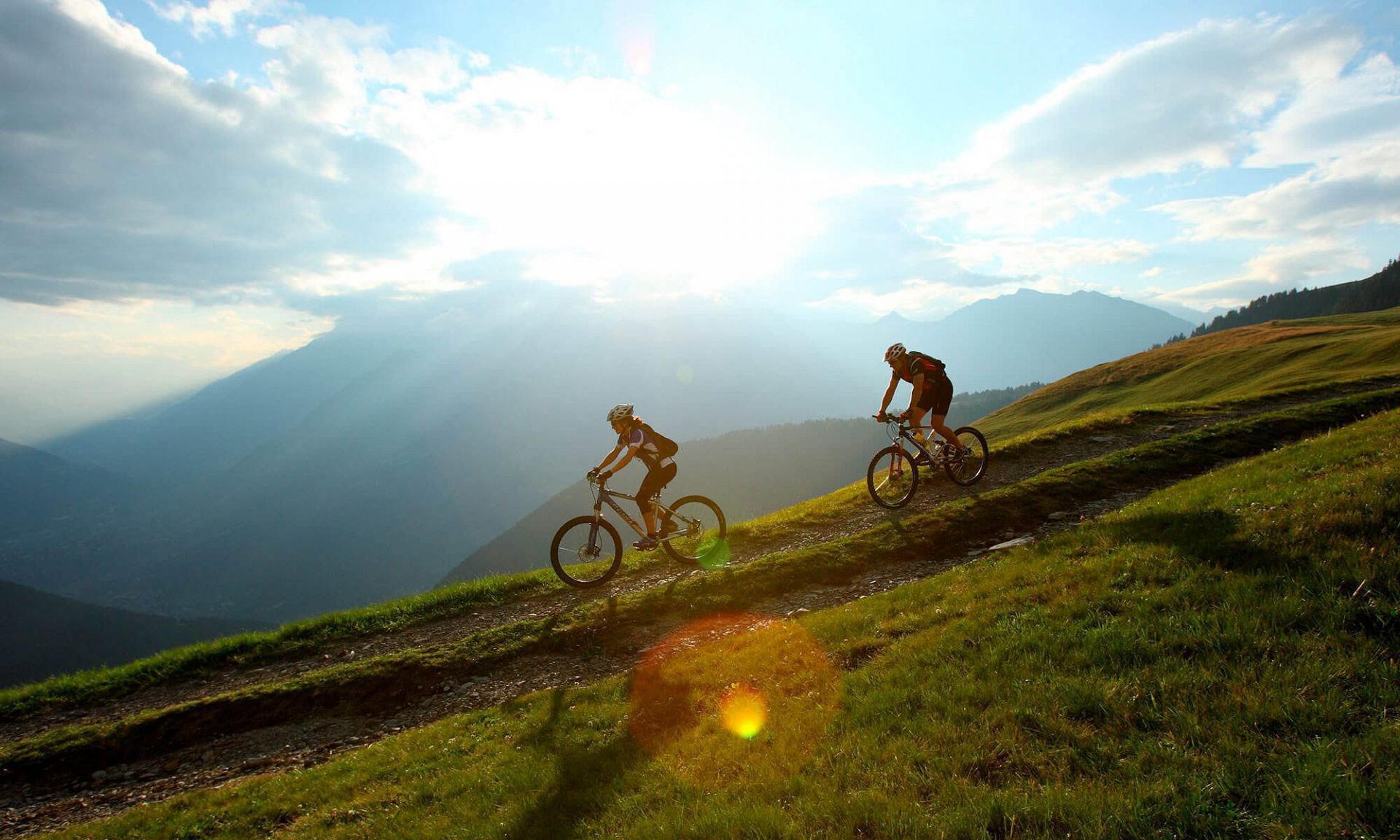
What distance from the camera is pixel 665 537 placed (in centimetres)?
1586

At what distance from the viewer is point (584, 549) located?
15.6 m

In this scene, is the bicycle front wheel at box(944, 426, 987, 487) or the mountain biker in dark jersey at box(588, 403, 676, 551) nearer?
the mountain biker in dark jersey at box(588, 403, 676, 551)

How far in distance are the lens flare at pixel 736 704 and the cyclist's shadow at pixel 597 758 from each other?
0.03 meters

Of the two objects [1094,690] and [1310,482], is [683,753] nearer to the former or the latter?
[1094,690]

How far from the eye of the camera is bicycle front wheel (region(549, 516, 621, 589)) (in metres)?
15.4

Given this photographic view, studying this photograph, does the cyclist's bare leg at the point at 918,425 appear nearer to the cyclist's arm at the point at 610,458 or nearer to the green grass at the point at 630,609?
the green grass at the point at 630,609

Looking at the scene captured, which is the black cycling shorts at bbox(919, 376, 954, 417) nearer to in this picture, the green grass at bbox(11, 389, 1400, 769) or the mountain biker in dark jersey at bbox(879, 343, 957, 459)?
the mountain biker in dark jersey at bbox(879, 343, 957, 459)

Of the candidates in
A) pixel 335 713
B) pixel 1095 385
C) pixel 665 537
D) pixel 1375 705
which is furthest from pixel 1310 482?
pixel 1095 385

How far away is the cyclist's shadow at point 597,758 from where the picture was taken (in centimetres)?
621

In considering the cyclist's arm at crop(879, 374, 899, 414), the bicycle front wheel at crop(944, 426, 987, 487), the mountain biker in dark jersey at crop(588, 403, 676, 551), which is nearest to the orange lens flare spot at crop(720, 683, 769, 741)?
the mountain biker in dark jersey at crop(588, 403, 676, 551)

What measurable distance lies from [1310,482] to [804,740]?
A: 33.8 feet

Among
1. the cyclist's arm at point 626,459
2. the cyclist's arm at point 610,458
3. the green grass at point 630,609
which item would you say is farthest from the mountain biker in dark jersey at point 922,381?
the cyclist's arm at point 610,458

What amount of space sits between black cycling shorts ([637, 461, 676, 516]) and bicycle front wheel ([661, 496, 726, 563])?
2.34 ft

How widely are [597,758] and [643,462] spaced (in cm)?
821
